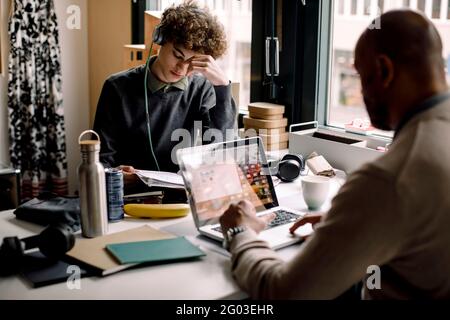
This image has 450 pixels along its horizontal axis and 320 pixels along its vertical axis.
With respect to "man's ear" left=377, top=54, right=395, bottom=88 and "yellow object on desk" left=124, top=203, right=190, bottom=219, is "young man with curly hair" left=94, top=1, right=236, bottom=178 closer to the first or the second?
"yellow object on desk" left=124, top=203, right=190, bottom=219

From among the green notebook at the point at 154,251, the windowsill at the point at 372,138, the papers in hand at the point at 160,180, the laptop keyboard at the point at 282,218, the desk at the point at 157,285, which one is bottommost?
the desk at the point at 157,285

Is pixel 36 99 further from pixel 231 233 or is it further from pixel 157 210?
pixel 231 233

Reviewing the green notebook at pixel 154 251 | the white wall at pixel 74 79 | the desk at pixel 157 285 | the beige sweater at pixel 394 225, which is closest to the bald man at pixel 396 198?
the beige sweater at pixel 394 225

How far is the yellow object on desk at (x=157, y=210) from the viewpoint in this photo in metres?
1.78

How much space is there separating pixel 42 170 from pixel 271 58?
169 cm

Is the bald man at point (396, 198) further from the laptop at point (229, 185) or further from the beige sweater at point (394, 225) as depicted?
the laptop at point (229, 185)

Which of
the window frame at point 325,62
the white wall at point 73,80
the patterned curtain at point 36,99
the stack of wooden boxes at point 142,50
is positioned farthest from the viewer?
the white wall at point 73,80

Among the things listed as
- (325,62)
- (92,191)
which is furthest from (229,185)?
(325,62)

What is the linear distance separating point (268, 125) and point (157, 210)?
41.9 inches

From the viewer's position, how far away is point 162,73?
2398 millimetres

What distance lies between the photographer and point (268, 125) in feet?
8.93

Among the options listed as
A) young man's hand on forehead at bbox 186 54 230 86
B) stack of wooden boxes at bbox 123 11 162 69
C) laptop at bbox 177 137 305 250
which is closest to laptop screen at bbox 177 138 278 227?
laptop at bbox 177 137 305 250

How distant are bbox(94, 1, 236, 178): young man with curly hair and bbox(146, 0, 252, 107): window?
569 mm

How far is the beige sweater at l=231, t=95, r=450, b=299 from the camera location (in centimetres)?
109
